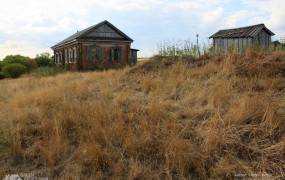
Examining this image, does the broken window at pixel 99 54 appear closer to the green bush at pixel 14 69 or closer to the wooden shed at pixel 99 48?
the wooden shed at pixel 99 48

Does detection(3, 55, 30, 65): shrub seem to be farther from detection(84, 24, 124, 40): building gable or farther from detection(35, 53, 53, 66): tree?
detection(84, 24, 124, 40): building gable

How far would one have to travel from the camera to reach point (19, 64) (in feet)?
104

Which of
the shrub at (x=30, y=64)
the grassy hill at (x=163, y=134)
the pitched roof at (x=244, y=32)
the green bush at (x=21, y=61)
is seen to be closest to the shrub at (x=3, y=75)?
the green bush at (x=21, y=61)

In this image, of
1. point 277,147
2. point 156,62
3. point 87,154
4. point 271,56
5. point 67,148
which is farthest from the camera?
point 156,62

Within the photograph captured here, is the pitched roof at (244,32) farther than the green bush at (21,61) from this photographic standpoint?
No

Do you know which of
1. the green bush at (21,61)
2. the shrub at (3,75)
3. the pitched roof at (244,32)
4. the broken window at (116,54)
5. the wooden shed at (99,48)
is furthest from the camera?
the green bush at (21,61)

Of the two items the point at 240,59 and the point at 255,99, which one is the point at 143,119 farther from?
the point at 240,59

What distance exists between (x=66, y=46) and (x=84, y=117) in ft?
86.9

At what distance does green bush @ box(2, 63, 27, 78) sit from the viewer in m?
30.8

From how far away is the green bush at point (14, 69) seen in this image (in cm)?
3081

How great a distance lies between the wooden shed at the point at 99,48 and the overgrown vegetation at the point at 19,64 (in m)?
4.49

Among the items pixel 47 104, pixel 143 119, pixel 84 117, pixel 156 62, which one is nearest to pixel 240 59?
pixel 156 62

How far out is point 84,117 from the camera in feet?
16.1

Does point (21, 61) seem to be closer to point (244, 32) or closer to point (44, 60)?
point (44, 60)
